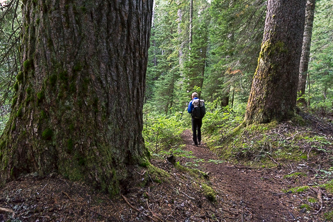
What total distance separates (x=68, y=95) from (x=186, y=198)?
1.80 m

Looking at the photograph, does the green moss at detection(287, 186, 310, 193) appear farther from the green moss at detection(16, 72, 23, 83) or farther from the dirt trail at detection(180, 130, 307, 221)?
the green moss at detection(16, 72, 23, 83)

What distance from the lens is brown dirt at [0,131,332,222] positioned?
4.95ft

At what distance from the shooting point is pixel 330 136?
482 cm

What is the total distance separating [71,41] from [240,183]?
3.78m

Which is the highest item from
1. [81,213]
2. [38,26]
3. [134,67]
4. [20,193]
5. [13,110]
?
[38,26]

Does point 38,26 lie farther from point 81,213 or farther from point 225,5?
point 225,5

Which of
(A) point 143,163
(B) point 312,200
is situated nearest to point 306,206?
(B) point 312,200

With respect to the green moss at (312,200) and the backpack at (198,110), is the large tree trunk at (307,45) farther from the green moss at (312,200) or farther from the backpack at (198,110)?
the green moss at (312,200)

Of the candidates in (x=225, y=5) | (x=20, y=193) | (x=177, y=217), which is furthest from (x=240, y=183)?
(x=225, y=5)

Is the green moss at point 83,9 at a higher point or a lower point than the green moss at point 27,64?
higher

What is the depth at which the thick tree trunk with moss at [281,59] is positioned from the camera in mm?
5324

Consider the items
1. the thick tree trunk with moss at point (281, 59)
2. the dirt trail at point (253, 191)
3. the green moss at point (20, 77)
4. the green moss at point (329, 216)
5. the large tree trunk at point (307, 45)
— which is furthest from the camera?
the large tree trunk at point (307, 45)

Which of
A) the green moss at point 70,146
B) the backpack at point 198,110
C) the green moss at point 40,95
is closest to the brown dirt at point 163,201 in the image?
the green moss at point 70,146

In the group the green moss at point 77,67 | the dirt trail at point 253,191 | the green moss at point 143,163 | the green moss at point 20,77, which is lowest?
the dirt trail at point 253,191
